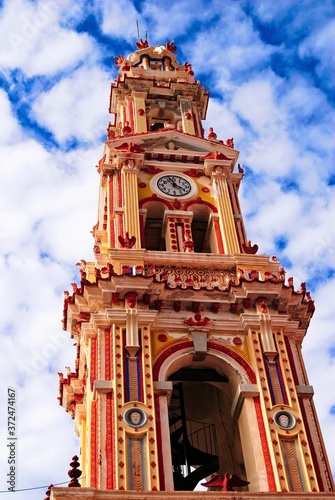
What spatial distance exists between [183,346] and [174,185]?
705 cm

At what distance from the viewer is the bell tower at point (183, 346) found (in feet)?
56.6

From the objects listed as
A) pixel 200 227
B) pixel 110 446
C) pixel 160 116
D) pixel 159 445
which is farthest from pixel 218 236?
pixel 160 116

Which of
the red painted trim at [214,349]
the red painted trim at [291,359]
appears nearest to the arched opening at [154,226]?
the red painted trim at [214,349]

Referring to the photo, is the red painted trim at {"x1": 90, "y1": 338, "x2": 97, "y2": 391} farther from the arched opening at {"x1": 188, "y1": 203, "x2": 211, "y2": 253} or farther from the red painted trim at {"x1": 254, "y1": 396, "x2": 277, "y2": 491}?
the arched opening at {"x1": 188, "y1": 203, "x2": 211, "y2": 253}

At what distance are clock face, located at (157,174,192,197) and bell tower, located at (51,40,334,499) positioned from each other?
0.05 metres

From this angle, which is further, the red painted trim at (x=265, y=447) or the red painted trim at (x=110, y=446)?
the red painted trim at (x=265, y=447)

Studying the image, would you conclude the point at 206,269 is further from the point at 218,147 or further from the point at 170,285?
the point at 218,147

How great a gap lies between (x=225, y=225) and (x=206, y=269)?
2.32 meters

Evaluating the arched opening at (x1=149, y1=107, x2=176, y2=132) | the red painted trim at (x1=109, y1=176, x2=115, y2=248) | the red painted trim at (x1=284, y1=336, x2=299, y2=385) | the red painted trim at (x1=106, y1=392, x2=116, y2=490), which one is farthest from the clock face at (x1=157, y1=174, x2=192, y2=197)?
the red painted trim at (x1=106, y1=392, x2=116, y2=490)

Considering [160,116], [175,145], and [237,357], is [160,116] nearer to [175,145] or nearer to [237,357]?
[175,145]

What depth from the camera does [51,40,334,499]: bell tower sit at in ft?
56.6

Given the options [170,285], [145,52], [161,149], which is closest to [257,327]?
[170,285]

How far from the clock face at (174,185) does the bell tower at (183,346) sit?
0.15 feet

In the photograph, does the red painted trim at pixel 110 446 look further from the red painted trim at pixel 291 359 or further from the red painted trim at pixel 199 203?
the red painted trim at pixel 199 203
